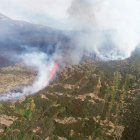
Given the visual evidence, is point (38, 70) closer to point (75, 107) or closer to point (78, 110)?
point (75, 107)

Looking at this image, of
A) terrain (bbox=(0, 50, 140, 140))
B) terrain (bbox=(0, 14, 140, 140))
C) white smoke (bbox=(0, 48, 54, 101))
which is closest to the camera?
terrain (bbox=(0, 50, 140, 140))

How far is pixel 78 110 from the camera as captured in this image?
10812 centimetres

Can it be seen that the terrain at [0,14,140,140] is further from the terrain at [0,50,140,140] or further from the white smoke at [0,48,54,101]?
the white smoke at [0,48,54,101]

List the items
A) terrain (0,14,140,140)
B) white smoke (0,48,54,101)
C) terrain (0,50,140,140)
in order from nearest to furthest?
terrain (0,50,140,140)
terrain (0,14,140,140)
white smoke (0,48,54,101)

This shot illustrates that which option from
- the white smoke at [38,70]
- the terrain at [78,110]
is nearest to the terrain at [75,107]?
the terrain at [78,110]

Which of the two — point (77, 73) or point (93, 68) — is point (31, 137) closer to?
point (77, 73)

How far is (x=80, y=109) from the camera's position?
4294 inches

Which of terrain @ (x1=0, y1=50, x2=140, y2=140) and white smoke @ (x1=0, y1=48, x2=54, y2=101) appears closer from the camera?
terrain @ (x1=0, y1=50, x2=140, y2=140)

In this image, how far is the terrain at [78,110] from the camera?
3625 inches

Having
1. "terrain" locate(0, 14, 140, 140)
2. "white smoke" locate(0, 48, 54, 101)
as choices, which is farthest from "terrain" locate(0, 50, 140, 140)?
"white smoke" locate(0, 48, 54, 101)

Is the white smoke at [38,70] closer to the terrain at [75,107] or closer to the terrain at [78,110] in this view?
the terrain at [75,107]

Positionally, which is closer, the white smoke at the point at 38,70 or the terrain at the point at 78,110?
the terrain at the point at 78,110

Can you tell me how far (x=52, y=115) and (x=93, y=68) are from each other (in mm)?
73697

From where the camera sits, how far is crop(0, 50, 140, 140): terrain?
92062 millimetres
